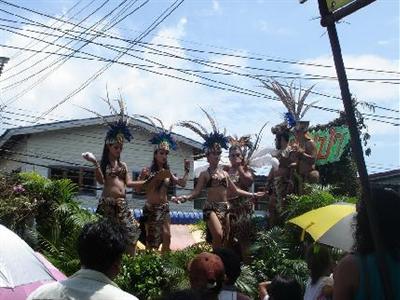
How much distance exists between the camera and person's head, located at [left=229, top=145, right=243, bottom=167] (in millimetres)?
10422

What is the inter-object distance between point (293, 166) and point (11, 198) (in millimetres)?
4301

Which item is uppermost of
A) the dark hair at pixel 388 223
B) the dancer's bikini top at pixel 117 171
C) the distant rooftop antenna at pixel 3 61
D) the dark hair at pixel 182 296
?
the distant rooftop antenna at pixel 3 61

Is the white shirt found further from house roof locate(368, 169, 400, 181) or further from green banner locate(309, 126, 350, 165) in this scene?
house roof locate(368, 169, 400, 181)

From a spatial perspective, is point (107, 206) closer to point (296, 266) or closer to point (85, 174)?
point (296, 266)

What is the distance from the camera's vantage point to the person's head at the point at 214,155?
9812 mm

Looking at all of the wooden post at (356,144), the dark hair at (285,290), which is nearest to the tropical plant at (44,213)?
the dark hair at (285,290)

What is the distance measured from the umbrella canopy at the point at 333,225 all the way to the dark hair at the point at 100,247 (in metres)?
2.62

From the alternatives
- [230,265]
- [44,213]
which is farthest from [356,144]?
[44,213]

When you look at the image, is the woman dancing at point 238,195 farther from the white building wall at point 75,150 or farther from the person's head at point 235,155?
the white building wall at point 75,150

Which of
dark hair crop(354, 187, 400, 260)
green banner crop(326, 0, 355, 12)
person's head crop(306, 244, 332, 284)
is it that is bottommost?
person's head crop(306, 244, 332, 284)

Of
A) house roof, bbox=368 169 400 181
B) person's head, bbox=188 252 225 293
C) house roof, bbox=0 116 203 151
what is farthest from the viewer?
house roof, bbox=0 116 203 151

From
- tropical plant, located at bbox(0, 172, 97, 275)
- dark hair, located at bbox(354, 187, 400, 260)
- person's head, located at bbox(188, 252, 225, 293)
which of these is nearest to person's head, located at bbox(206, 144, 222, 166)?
tropical plant, located at bbox(0, 172, 97, 275)

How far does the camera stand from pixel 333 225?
6.01 m

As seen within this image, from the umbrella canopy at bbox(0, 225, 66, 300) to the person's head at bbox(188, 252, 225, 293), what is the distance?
142 centimetres
